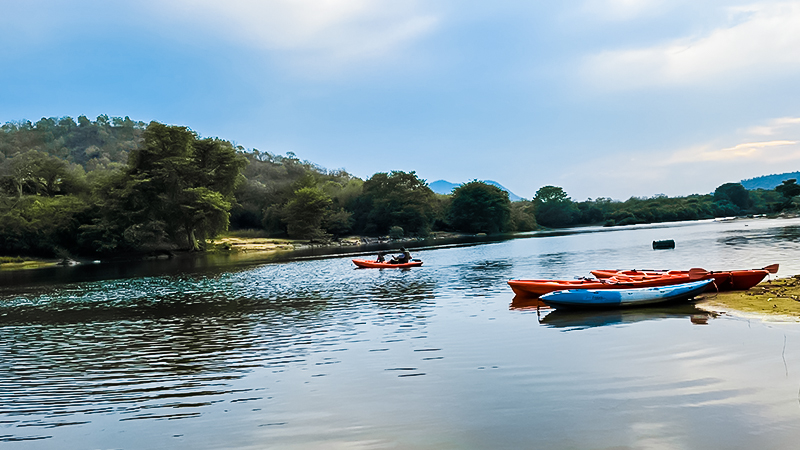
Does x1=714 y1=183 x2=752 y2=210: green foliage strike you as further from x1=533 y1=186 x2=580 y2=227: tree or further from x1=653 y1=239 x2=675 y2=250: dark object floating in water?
x1=653 y1=239 x2=675 y2=250: dark object floating in water

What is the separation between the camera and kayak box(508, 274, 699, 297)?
1903 cm

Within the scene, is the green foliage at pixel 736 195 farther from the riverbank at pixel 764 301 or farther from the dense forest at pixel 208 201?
the riverbank at pixel 764 301

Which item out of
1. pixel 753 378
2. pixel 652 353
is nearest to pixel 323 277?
pixel 652 353

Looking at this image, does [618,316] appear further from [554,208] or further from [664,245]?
[554,208]

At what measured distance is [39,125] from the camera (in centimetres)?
16500

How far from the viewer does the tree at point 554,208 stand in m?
155

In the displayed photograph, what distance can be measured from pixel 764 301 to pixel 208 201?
61515 mm

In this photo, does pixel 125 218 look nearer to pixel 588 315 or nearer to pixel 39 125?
pixel 588 315

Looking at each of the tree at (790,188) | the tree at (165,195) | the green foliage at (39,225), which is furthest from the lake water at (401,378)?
the tree at (790,188)

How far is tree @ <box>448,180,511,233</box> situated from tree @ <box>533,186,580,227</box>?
3858 centimetres

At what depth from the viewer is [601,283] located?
19.3m

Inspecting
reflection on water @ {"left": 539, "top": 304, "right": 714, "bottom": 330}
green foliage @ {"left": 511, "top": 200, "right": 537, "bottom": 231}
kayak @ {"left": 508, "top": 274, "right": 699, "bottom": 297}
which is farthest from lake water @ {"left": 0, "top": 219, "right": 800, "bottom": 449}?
green foliage @ {"left": 511, "top": 200, "right": 537, "bottom": 231}

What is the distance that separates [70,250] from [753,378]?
73.7 metres

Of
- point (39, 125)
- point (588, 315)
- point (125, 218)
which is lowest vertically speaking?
point (588, 315)
